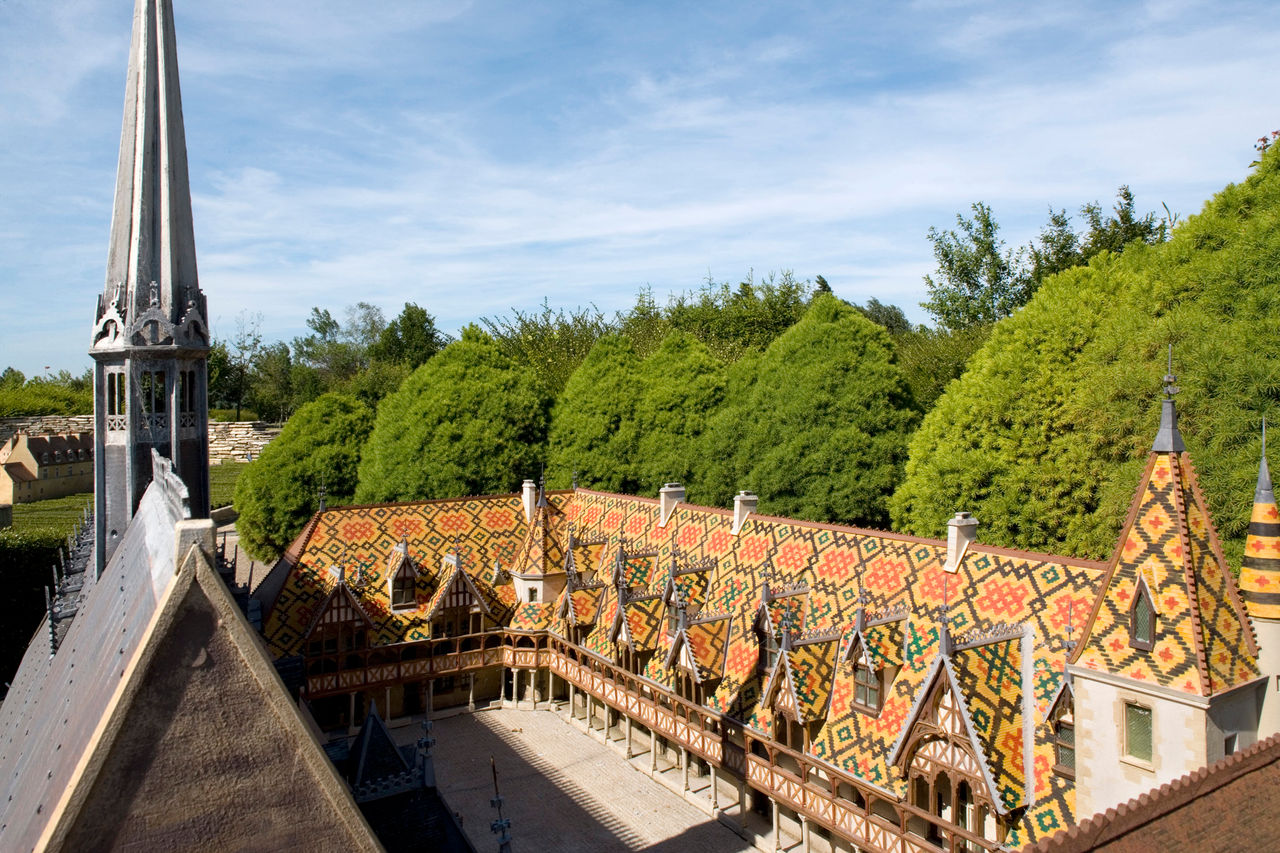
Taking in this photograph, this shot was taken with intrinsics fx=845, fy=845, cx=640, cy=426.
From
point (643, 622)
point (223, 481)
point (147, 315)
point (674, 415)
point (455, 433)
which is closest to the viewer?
point (147, 315)

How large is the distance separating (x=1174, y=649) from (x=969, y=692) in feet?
14.3

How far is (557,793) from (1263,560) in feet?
60.4

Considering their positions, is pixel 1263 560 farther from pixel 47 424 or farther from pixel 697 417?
pixel 47 424

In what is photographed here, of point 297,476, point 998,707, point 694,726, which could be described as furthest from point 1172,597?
point 297,476

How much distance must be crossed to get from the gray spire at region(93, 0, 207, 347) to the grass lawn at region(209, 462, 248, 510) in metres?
41.4

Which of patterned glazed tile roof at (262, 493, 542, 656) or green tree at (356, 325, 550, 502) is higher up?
green tree at (356, 325, 550, 502)

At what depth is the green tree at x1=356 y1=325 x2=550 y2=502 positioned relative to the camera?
39.8 meters

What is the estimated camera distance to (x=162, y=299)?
1867cm

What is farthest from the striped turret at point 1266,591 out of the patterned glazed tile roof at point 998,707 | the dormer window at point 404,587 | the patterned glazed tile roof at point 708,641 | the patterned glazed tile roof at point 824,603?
the dormer window at point 404,587

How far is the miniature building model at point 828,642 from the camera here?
516 inches

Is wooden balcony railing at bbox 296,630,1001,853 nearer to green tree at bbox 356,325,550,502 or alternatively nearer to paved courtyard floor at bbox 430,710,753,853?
paved courtyard floor at bbox 430,710,753,853

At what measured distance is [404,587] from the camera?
97.2ft

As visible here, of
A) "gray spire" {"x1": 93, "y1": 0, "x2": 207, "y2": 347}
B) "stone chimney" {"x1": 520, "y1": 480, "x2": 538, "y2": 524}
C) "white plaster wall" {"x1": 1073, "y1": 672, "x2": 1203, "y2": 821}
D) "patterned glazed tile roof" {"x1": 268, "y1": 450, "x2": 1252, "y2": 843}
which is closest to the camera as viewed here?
"white plaster wall" {"x1": 1073, "y1": 672, "x2": 1203, "y2": 821}

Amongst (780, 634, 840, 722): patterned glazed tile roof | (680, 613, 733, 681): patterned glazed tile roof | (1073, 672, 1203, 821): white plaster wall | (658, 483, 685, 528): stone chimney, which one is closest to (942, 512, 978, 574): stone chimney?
(780, 634, 840, 722): patterned glazed tile roof
